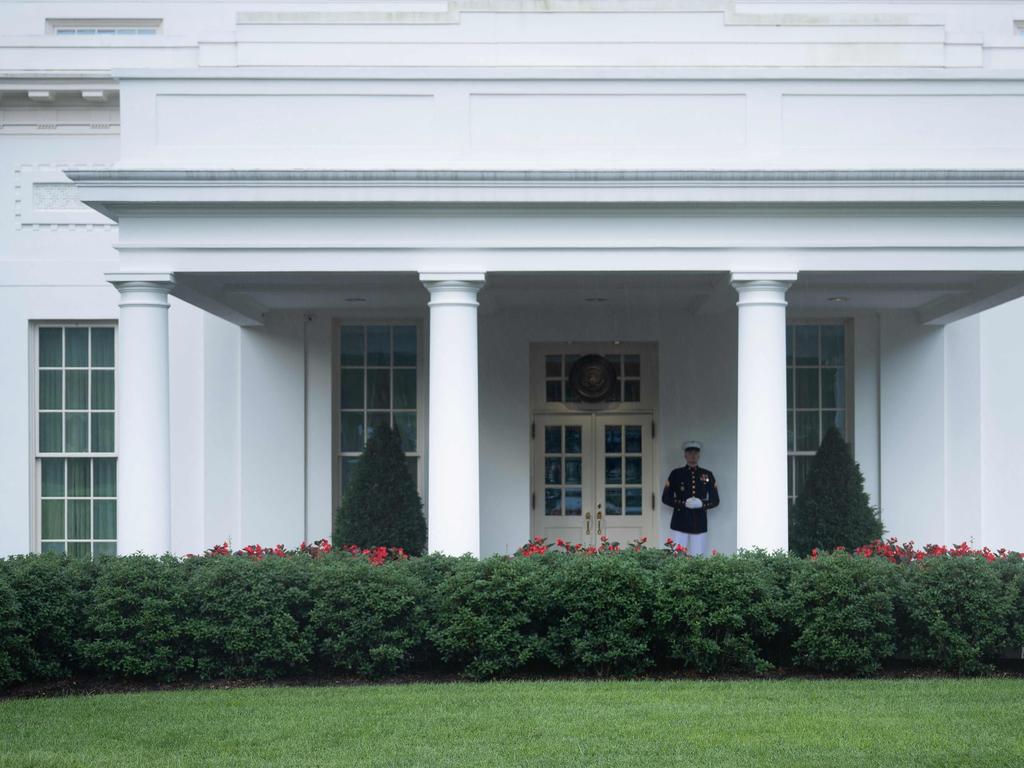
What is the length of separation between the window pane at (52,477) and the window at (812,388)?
9.68m

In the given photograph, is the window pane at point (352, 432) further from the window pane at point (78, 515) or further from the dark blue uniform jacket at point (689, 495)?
the dark blue uniform jacket at point (689, 495)

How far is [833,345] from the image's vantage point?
49.8ft

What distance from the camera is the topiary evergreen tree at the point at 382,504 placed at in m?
13.6

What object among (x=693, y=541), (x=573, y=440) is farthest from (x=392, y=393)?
(x=693, y=541)

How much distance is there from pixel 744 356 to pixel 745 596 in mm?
2603

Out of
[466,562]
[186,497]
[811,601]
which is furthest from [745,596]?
[186,497]

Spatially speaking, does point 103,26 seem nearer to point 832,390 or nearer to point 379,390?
point 379,390

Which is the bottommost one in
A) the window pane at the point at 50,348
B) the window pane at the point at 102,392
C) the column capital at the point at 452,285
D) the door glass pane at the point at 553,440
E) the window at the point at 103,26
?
the door glass pane at the point at 553,440

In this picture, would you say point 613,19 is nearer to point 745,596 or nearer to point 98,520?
point 745,596

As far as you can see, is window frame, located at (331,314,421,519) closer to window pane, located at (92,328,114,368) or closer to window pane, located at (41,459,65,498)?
window pane, located at (92,328,114,368)

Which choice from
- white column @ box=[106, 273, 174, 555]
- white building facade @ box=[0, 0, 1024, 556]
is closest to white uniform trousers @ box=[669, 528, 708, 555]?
white building facade @ box=[0, 0, 1024, 556]

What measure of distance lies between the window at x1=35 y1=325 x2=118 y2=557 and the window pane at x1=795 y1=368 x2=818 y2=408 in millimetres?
9074

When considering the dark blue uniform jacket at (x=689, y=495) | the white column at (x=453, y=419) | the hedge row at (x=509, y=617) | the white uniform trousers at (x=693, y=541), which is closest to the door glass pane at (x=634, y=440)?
the dark blue uniform jacket at (x=689, y=495)

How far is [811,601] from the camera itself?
9.41 m
